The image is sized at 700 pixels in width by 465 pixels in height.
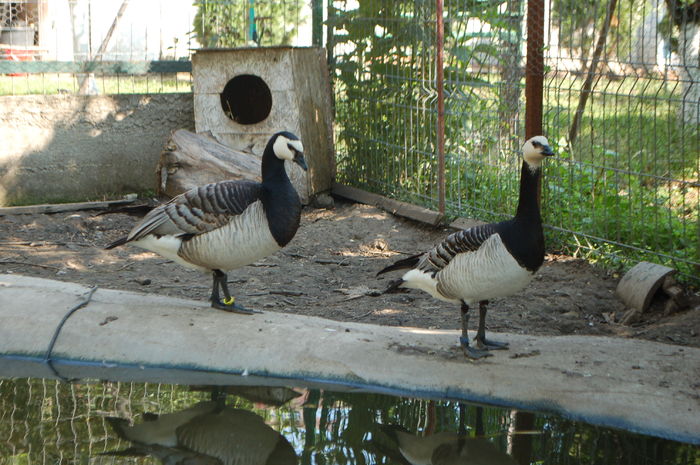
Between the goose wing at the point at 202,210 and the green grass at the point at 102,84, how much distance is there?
160 inches

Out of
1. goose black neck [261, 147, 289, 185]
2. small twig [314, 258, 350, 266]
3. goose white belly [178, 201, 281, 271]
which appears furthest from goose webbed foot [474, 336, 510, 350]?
small twig [314, 258, 350, 266]

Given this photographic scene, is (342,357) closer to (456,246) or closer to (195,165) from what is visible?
(456,246)

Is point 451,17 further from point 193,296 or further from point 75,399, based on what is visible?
point 75,399

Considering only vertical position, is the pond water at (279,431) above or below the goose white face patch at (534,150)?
below

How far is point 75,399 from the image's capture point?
179 inches

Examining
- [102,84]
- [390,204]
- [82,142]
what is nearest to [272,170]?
[390,204]

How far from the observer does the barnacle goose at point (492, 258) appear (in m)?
4.45

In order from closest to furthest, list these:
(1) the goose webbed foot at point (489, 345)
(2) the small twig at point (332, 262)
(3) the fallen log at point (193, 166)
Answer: (1) the goose webbed foot at point (489, 345), (2) the small twig at point (332, 262), (3) the fallen log at point (193, 166)

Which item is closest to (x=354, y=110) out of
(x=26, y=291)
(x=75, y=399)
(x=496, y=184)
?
(x=496, y=184)

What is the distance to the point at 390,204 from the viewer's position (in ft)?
27.2

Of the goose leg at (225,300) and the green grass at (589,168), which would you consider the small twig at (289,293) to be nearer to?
the goose leg at (225,300)

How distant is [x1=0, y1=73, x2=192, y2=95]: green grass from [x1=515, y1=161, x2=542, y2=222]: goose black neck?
18.3ft

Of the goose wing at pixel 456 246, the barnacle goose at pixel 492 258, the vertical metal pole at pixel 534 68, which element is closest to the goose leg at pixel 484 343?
the barnacle goose at pixel 492 258

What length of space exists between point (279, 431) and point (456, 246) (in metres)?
1.37
